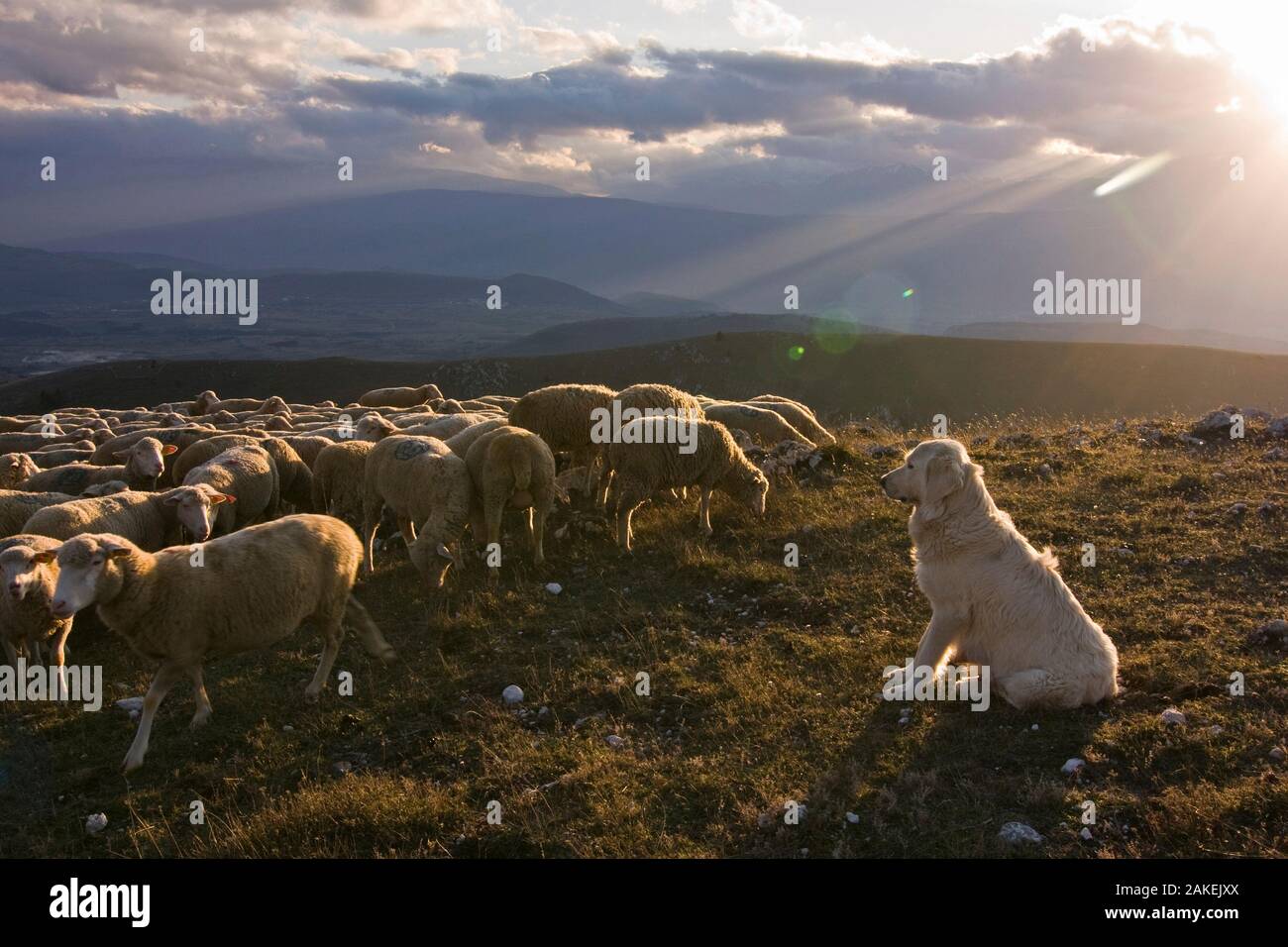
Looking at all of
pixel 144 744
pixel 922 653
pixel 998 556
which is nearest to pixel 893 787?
pixel 922 653

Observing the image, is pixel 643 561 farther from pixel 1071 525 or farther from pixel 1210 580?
pixel 1210 580

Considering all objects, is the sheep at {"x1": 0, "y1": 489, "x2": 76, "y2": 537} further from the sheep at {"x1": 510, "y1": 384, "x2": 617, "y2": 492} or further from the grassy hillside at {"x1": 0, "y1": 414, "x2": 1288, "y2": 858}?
the sheep at {"x1": 510, "y1": 384, "x2": 617, "y2": 492}

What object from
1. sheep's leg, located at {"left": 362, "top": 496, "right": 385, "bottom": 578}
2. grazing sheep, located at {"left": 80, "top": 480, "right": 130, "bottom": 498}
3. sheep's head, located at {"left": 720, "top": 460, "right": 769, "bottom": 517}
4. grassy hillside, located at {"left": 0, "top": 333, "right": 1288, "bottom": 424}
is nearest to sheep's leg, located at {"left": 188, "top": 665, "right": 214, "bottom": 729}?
sheep's leg, located at {"left": 362, "top": 496, "right": 385, "bottom": 578}

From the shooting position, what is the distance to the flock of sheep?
25.9 feet

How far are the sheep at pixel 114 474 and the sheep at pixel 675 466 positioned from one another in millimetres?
7803

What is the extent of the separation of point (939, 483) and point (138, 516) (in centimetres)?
993

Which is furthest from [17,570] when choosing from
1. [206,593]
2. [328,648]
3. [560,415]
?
[560,415]

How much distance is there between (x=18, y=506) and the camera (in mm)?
11586

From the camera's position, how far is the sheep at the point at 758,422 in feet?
57.1

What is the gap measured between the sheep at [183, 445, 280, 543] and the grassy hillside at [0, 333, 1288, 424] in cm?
4458

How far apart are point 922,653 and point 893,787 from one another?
1.68 m

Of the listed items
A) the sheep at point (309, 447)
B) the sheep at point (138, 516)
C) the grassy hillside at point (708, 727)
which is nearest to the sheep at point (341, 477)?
the sheep at point (309, 447)

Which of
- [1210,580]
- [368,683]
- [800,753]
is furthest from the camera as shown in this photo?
[1210,580]

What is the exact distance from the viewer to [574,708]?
7.71m
